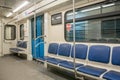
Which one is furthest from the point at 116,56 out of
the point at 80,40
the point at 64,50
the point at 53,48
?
the point at 53,48

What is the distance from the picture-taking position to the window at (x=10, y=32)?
867cm

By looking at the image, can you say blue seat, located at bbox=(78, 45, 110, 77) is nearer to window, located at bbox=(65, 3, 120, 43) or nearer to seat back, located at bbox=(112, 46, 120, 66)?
seat back, located at bbox=(112, 46, 120, 66)

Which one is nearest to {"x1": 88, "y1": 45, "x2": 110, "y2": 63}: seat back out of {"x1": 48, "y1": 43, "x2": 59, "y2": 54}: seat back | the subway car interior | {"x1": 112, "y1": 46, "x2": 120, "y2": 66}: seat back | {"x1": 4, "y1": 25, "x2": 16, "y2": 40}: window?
the subway car interior

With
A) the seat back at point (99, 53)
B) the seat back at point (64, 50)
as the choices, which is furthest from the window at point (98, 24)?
the seat back at point (64, 50)

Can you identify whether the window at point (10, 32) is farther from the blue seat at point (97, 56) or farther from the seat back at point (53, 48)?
the blue seat at point (97, 56)

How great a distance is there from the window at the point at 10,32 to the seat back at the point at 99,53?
700 cm

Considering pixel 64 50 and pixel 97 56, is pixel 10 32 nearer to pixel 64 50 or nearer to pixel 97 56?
pixel 64 50

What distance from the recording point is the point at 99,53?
9.64 ft

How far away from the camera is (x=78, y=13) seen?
12.5 feet

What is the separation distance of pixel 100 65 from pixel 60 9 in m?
2.42

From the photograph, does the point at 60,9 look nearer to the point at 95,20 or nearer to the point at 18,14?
the point at 95,20

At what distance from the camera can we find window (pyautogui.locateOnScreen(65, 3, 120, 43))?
9.34 ft

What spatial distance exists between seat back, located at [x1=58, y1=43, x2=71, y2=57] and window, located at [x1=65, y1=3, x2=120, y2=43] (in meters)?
0.38

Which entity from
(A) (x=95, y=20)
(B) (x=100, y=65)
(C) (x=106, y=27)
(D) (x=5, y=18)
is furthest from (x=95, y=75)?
(D) (x=5, y=18)
